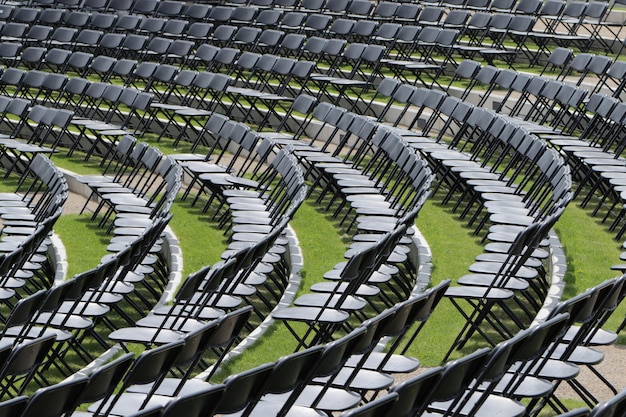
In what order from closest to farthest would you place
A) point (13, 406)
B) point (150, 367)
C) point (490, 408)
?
point (13, 406)
point (150, 367)
point (490, 408)

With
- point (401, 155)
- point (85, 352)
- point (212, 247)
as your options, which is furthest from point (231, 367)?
point (401, 155)

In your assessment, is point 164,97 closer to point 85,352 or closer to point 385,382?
point 85,352

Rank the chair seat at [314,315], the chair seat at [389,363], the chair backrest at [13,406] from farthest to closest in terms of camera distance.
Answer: the chair seat at [314,315] < the chair seat at [389,363] < the chair backrest at [13,406]

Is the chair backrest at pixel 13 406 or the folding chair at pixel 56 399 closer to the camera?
the chair backrest at pixel 13 406

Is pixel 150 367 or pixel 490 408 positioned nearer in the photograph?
pixel 150 367

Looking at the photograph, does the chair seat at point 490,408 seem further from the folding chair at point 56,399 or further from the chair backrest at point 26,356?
the chair backrest at point 26,356

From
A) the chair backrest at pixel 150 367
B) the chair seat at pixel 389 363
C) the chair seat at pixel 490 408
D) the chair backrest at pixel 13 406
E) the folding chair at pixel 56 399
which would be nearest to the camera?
the chair backrest at pixel 13 406

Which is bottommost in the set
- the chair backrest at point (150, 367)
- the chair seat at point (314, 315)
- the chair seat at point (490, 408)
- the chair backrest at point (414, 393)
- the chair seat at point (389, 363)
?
the chair backrest at point (414, 393)

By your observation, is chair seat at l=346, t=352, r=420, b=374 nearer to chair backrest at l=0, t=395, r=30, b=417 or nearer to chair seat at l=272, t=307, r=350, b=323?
chair seat at l=272, t=307, r=350, b=323

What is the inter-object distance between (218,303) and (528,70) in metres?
11.8

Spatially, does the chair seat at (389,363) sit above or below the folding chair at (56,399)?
above

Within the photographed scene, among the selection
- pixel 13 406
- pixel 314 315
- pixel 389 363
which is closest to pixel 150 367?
pixel 13 406

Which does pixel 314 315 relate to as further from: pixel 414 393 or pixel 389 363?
pixel 414 393

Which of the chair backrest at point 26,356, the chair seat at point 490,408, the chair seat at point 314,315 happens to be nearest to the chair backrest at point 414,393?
the chair seat at point 490,408
